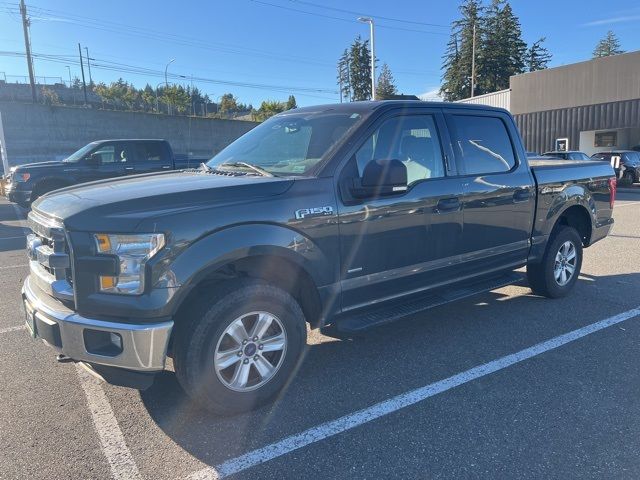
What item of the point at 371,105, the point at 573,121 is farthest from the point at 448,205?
the point at 573,121

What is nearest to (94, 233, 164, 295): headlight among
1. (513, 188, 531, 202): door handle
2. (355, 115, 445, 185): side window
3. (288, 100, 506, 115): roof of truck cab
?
(355, 115, 445, 185): side window

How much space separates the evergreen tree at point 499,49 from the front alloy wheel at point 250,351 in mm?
74601

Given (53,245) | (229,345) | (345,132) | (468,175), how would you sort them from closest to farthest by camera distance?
(53,245) < (229,345) < (345,132) < (468,175)

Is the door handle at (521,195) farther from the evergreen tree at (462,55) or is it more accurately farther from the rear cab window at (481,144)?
the evergreen tree at (462,55)

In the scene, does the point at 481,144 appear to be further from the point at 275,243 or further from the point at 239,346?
the point at 239,346

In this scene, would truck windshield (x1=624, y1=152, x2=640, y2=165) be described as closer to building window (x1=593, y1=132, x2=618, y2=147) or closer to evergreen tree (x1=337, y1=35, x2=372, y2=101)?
building window (x1=593, y1=132, x2=618, y2=147)

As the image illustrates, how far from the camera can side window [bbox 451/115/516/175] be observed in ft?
14.2

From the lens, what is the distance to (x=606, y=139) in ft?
111

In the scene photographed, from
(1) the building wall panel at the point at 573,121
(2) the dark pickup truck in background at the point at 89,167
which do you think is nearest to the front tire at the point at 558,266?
(2) the dark pickup truck in background at the point at 89,167

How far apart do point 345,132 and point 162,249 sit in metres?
1.65

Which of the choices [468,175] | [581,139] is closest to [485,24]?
[581,139]

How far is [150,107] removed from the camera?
5291 cm

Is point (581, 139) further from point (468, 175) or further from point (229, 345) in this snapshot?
point (229, 345)

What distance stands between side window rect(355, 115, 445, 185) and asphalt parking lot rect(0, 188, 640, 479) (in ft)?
4.92
